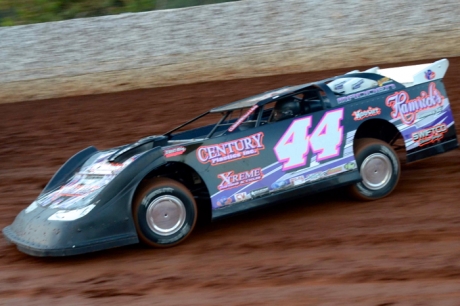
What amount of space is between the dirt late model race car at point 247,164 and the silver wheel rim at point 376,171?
11mm

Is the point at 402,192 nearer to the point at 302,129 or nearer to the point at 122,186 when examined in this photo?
the point at 302,129

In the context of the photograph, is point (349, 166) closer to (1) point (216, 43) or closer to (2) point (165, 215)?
(2) point (165, 215)

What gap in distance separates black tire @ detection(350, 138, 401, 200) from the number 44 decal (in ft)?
1.17

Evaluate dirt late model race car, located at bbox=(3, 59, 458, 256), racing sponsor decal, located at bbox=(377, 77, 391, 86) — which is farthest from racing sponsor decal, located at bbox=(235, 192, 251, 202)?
racing sponsor decal, located at bbox=(377, 77, 391, 86)

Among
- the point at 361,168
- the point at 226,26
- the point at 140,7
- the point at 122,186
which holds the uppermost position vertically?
the point at 140,7

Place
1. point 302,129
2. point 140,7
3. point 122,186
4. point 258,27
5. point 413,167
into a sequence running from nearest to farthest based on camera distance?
point 122,186 < point 302,129 < point 413,167 < point 258,27 < point 140,7

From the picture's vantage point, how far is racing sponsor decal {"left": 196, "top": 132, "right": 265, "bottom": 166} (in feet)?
20.4

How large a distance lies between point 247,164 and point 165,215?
3.04 ft

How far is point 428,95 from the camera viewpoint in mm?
7270

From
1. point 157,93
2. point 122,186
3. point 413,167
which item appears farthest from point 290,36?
point 122,186

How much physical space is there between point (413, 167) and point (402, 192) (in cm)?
113

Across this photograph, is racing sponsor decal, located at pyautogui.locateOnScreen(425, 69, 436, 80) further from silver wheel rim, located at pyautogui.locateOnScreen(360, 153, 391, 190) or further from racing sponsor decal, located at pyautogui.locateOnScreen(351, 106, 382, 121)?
silver wheel rim, located at pyautogui.locateOnScreen(360, 153, 391, 190)

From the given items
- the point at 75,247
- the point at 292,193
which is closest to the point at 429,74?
the point at 292,193

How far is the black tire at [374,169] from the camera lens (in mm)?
6969
